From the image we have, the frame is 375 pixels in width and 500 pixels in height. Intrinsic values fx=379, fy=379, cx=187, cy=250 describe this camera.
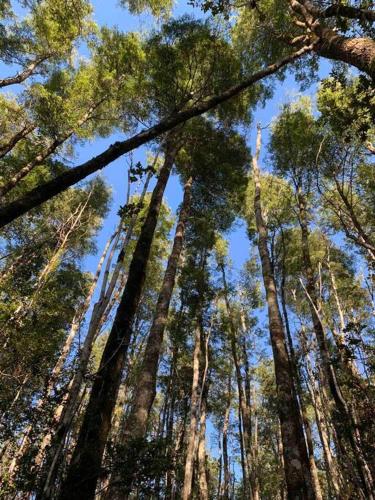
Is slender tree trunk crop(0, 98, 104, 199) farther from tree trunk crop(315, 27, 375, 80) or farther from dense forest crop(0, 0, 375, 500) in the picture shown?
tree trunk crop(315, 27, 375, 80)

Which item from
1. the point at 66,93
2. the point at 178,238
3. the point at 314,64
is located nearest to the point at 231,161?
the point at 314,64

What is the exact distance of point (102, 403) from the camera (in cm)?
392

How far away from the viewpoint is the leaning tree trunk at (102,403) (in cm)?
345

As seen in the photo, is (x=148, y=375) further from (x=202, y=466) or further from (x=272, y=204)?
(x=272, y=204)

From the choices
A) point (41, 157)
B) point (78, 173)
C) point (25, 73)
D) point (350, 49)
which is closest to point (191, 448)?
point (78, 173)

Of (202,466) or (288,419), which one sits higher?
(202,466)

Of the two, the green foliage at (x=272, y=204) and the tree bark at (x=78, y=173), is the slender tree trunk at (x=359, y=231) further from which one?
the green foliage at (x=272, y=204)

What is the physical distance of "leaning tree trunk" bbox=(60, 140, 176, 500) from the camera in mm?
3447

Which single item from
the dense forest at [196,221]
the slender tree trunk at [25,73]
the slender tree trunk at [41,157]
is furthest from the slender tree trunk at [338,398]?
the slender tree trunk at [25,73]

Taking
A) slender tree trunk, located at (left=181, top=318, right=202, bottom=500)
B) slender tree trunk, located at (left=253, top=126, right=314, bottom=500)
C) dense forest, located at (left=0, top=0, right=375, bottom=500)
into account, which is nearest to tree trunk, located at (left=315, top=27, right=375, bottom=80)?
dense forest, located at (left=0, top=0, right=375, bottom=500)

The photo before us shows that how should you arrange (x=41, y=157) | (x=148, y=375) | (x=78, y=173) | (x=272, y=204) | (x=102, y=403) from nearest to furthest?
(x=78, y=173) → (x=102, y=403) → (x=148, y=375) → (x=41, y=157) → (x=272, y=204)

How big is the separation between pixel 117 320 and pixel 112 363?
1.83 ft

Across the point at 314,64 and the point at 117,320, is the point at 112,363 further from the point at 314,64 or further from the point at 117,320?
the point at 314,64

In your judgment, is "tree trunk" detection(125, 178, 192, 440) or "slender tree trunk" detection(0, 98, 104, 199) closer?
"tree trunk" detection(125, 178, 192, 440)
